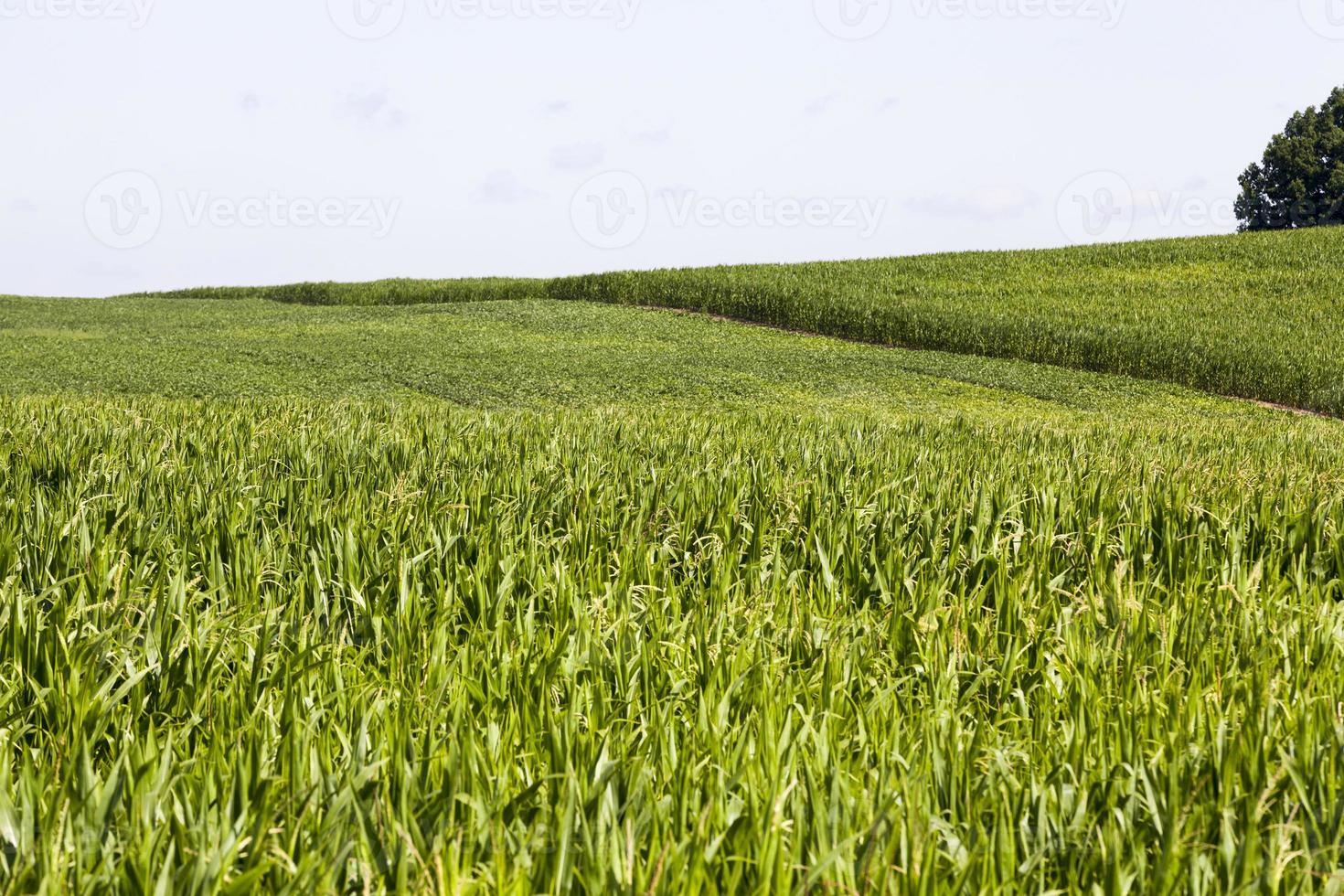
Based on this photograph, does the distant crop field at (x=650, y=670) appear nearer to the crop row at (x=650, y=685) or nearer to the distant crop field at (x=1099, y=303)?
the crop row at (x=650, y=685)

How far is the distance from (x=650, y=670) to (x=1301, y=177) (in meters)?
79.5

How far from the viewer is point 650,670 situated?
7.67ft

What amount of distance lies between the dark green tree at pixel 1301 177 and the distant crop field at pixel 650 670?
72685 millimetres

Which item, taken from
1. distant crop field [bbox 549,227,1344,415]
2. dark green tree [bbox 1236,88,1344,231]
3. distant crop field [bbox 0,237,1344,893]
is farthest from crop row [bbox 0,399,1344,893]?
dark green tree [bbox 1236,88,1344,231]

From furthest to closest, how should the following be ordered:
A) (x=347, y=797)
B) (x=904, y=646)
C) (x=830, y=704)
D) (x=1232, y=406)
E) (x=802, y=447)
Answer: (x=1232, y=406) < (x=802, y=447) < (x=904, y=646) < (x=830, y=704) < (x=347, y=797)

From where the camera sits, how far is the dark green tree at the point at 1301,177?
6431 centimetres

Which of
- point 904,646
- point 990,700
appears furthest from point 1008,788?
point 904,646

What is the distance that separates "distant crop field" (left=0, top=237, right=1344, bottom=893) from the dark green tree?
72.7 metres

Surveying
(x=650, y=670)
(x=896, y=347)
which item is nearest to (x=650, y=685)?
(x=650, y=670)

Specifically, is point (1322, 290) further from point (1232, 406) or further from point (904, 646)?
point (904, 646)

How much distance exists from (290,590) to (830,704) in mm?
1768

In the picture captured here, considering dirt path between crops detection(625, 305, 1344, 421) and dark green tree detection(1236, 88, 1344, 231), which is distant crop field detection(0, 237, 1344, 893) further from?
dark green tree detection(1236, 88, 1344, 231)

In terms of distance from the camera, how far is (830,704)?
A: 2016 mm

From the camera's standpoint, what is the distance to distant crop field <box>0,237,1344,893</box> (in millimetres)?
1445
